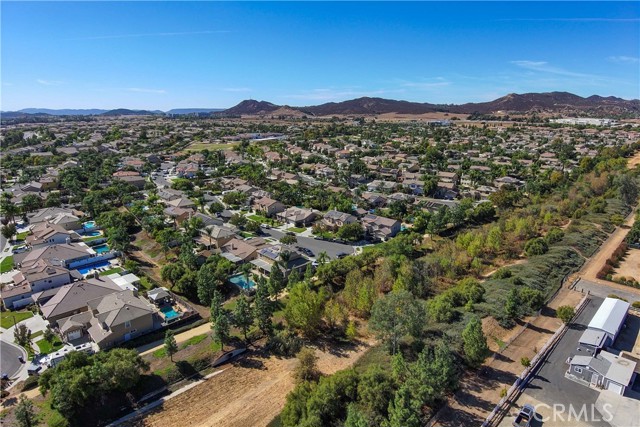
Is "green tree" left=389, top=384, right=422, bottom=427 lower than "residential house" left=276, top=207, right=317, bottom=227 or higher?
lower

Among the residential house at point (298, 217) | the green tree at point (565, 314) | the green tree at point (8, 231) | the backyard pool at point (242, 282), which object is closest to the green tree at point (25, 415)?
the backyard pool at point (242, 282)

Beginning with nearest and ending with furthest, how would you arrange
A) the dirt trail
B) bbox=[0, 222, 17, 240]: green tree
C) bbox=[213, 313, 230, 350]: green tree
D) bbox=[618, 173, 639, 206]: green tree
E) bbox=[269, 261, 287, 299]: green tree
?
bbox=[213, 313, 230, 350]: green tree < bbox=[269, 261, 287, 299]: green tree < the dirt trail < bbox=[0, 222, 17, 240]: green tree < bbox=[618, 173, 639, 206]: green tree

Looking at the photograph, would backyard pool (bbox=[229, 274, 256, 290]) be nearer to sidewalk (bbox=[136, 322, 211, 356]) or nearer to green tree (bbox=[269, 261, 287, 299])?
green tree (bbox=[269, 261, 287, 299])

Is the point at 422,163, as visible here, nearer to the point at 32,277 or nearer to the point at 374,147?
the point at 374,147

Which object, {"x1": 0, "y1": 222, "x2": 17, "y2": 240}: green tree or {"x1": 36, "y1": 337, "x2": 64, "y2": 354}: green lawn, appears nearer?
{"x1": 36, "y1": 337, "x2": 64, "y2": 354}: green lawn

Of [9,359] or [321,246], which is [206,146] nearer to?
[321,246]

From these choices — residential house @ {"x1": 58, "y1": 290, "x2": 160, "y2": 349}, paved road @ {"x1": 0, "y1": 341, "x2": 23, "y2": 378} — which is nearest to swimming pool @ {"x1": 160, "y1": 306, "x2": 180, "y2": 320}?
residential house @ {"x1": 58, "y1": 290, "x2": 160, "y2": 349}

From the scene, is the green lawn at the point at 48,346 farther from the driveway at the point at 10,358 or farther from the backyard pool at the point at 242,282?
the backyard pool at the point at 242,282
